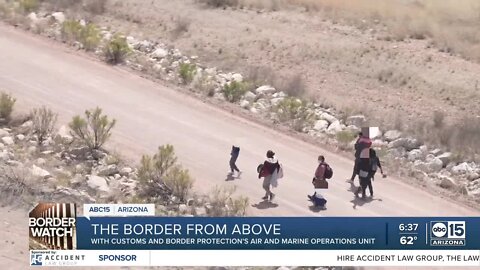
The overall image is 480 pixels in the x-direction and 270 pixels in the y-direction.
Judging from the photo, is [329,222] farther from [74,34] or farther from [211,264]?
[74,34]

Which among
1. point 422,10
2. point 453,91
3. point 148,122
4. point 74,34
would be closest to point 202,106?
point 148,122

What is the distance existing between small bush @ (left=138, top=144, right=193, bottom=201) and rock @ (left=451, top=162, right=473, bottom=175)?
7047 millimetres

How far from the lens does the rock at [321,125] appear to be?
21359mm

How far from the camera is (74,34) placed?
25.9 meters

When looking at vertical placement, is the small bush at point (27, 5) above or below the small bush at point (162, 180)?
above

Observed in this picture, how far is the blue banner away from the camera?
13328 millimetres

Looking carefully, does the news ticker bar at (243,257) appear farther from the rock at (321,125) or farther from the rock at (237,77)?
the rock at (237,77)

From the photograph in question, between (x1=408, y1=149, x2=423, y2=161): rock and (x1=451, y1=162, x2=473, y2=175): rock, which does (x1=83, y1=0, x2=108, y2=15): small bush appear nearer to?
(x1=408, y1=149, x2=423, y2=161): rock

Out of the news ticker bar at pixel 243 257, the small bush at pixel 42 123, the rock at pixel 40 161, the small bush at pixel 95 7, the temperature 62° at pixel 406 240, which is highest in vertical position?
the small bush at pixel 95 7

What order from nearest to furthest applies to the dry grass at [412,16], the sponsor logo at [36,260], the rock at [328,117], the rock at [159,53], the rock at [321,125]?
the sponsor logo at [36,260] < the rock at [321,125] < the rock at [328,117] < the rock at [159,53] < the dry grass at [412,16]

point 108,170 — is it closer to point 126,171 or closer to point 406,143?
point 126,171

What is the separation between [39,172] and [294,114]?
7.99m

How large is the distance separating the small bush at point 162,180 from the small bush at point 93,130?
1834 mm

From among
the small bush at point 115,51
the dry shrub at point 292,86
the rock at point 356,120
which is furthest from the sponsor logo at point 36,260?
the small bush at point 115,51
